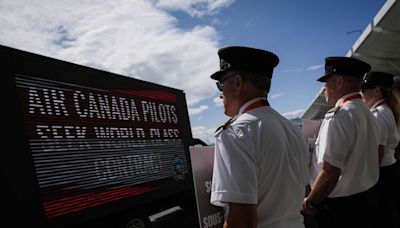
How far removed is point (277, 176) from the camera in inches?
57.5

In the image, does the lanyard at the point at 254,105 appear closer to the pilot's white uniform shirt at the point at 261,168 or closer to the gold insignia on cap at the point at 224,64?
the pilot's white uniform shirt at the point at 261,168

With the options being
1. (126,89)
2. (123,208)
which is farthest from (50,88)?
(123,208)

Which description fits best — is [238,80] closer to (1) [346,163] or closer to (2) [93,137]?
(1) [346,163]

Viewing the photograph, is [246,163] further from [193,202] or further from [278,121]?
[193,202]

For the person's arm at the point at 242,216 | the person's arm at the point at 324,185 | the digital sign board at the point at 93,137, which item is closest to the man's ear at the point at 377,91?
the person's arm at the point at 324,185

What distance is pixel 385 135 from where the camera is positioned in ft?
10.9

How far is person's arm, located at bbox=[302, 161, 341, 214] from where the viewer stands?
90.0 inches

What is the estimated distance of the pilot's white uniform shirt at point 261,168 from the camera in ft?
4.42

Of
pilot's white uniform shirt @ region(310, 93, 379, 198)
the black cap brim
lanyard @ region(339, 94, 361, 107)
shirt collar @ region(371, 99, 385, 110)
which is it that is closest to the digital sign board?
the black cap brim

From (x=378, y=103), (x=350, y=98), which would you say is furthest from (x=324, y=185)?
(x=378, y=103)

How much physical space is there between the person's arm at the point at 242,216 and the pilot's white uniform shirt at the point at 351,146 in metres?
1.26

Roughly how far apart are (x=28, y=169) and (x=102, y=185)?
3.65 ft

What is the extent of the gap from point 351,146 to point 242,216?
58.0 inches

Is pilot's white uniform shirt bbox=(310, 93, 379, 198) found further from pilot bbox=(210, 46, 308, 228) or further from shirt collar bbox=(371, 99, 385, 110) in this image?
shirt collar bbox=(371, 99, 385, 110)
